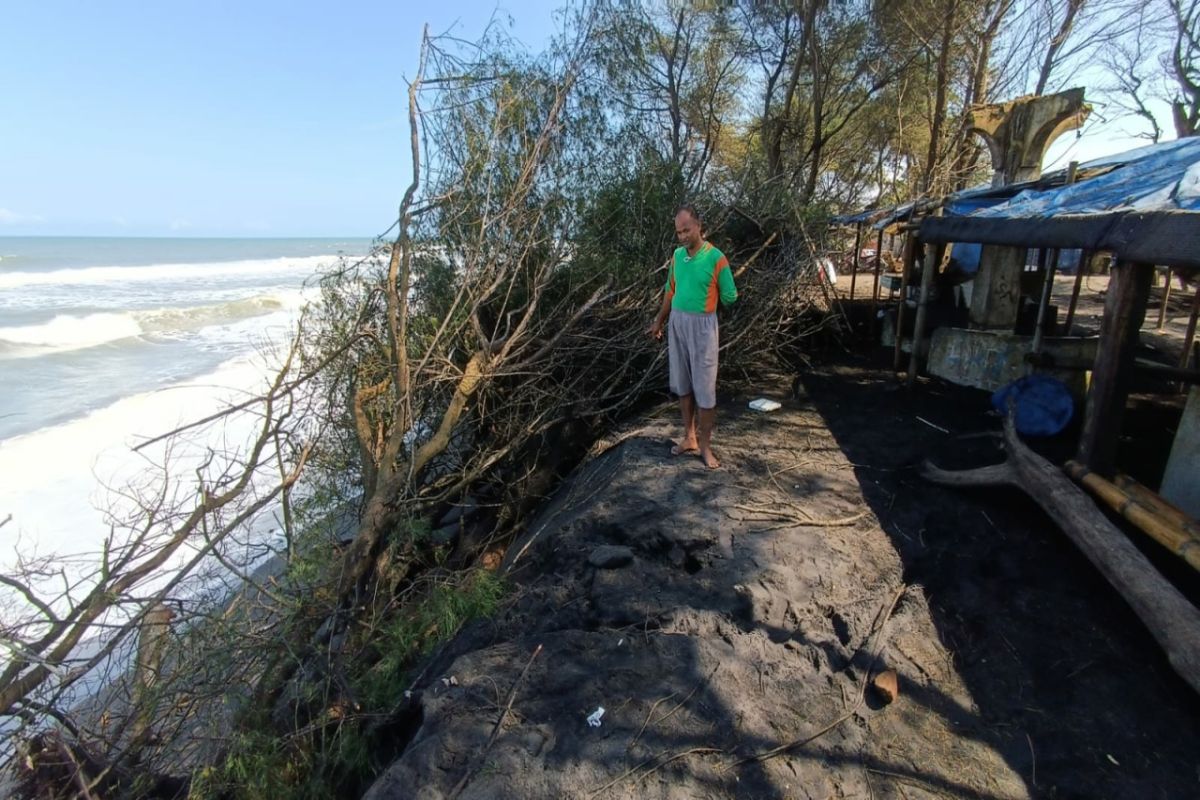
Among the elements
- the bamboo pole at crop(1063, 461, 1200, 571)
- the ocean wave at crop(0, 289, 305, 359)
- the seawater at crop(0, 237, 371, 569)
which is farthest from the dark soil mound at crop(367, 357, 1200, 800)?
the ocean wave at crop(0, 289, 305, 359)

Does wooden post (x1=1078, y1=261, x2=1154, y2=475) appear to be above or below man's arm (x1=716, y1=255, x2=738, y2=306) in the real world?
below

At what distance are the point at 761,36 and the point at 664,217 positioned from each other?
7602 mm

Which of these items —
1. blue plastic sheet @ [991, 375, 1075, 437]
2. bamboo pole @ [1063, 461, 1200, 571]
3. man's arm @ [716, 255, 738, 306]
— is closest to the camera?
bamboo pole @ [1063, 461, 1200, 571]

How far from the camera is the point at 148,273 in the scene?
104 feet

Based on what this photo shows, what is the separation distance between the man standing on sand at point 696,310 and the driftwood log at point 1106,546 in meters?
1.74

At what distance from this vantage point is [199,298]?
74.9 ft

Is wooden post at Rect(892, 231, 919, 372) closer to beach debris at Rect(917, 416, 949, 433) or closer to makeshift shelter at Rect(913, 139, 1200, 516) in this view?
makeshift shelter at Rect(913, 139, 1200, 516)

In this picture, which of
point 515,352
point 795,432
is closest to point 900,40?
point 795,432

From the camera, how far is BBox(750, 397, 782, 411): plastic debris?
19.6 ft

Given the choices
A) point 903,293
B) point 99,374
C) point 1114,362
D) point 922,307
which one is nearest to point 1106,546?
point 1114,362

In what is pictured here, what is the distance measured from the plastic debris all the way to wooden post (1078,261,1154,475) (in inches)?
99.9

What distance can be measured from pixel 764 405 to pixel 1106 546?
3.16m

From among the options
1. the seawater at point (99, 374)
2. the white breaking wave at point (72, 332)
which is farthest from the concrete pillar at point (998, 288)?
the white breaking wave at point (72, 332)

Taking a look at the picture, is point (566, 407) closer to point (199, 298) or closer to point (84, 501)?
point (84, 501)
